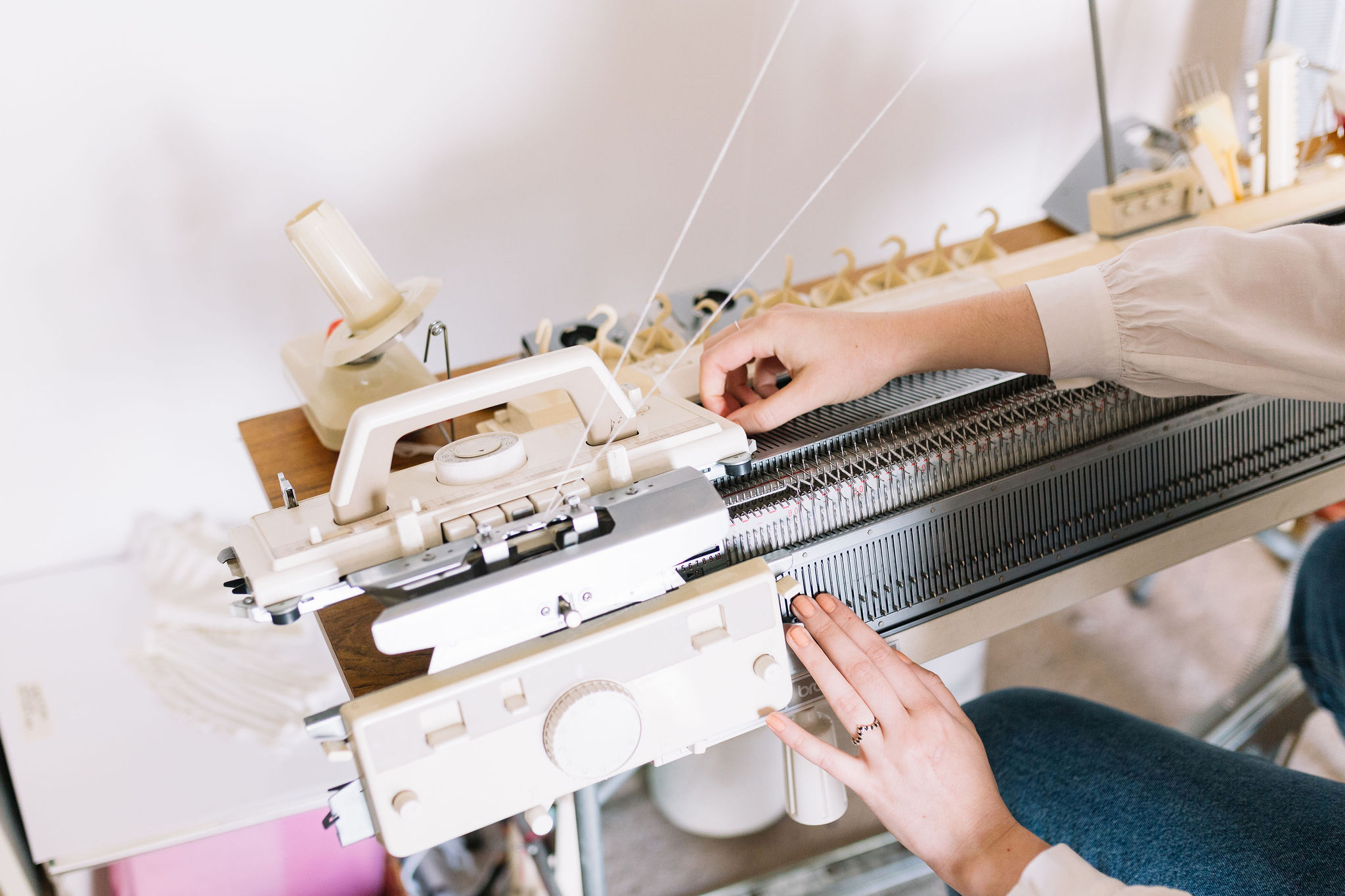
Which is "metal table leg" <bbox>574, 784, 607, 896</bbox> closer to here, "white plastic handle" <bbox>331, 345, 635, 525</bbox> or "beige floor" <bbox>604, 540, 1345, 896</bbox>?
"white plastic handle" <bbox>331, 345, 635, 525</bbox>

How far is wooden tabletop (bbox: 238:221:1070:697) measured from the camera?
0.87 meters

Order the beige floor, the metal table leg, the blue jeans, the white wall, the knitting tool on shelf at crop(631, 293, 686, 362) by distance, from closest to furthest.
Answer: the blue jeans, the metal table leg, the knitting tool on shelf at crop(631, 293, 686, 362), the white wall, the beige floor

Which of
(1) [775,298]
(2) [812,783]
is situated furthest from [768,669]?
(1) [775,298]

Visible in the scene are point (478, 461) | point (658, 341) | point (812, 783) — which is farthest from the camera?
point (658, 341)

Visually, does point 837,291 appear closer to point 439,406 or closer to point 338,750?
point 439,406

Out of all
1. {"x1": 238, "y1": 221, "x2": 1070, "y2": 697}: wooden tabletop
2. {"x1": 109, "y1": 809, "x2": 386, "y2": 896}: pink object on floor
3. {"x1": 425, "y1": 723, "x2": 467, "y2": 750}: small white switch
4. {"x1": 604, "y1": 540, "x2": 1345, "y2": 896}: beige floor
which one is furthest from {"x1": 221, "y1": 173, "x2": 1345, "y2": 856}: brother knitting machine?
{"x1": 604, "y1": 540, "x2": 1345, "y2": 896}: beige floor

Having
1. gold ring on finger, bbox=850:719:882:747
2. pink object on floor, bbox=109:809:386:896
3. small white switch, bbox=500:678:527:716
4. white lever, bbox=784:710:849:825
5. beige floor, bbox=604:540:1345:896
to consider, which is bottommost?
beige floor, bbox=604:540:1345:896

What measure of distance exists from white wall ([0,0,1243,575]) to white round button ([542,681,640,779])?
4.45 ft

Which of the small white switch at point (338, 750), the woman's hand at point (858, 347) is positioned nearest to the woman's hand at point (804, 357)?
the woman's hand at point (858, 347)

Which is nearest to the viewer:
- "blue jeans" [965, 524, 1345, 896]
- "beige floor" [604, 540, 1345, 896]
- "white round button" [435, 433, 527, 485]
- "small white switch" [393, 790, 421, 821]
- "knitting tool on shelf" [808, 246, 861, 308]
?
"small white switch" [393, 790, 421, 821]

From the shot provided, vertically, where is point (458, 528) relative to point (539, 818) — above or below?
above

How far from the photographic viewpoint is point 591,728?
27.6 inches

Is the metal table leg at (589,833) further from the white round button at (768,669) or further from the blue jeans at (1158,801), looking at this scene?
the blue jeans at (1158,801)

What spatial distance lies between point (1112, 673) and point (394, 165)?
1.86 m
